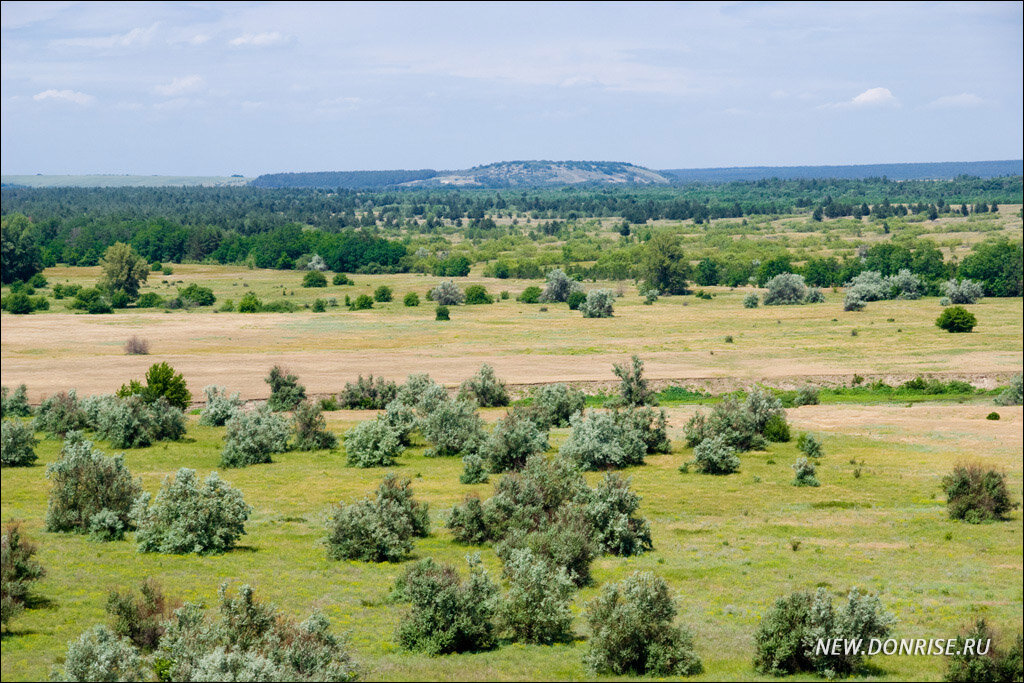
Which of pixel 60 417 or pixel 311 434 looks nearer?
pixel 311 434

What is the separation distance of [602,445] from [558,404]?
491 inches

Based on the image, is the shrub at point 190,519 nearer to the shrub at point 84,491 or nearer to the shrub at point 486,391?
the shrub at point 84,491

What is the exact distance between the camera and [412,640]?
25.5 metres

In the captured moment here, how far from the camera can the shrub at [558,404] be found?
61812 millimetres

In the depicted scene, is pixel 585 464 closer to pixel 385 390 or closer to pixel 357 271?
pixel 385 390

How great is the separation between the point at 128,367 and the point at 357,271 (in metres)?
98.1

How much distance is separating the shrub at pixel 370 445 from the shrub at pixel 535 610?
24.6 meters

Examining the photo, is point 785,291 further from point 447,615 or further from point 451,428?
point 447,615

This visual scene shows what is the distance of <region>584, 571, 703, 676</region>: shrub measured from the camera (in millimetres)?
23750

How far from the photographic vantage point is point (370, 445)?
168 feet

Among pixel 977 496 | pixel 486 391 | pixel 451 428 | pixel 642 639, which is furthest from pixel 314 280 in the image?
pixel 642 639

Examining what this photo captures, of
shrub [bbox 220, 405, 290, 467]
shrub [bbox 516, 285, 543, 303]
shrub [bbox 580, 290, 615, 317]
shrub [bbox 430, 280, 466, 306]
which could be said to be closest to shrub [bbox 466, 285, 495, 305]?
shrub [bbox 430, 280, 466, 306]

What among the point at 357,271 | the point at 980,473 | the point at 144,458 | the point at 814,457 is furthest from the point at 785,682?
the point at 357,271

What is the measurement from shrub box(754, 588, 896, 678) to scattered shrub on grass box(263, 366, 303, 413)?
48.5 metres
